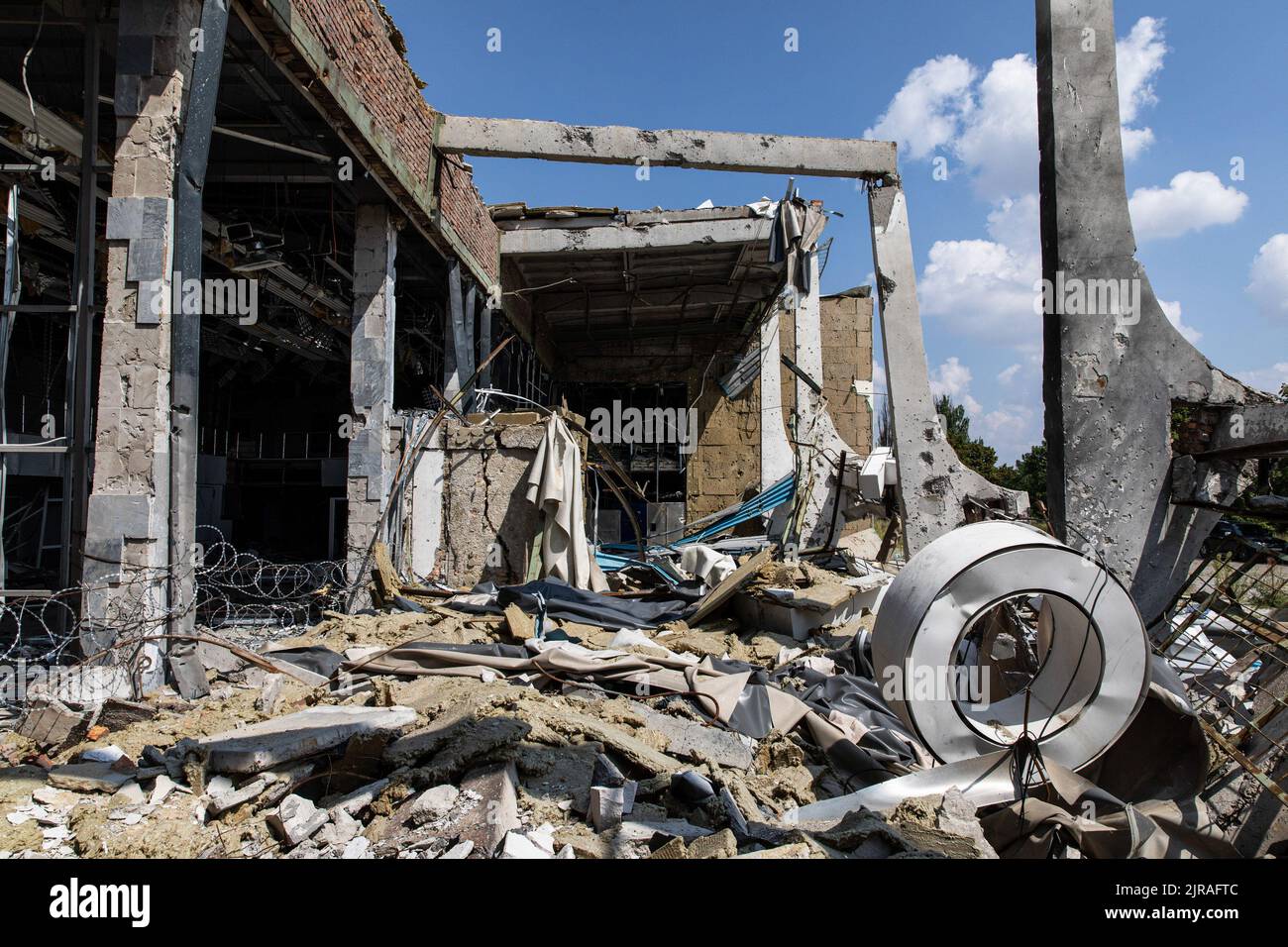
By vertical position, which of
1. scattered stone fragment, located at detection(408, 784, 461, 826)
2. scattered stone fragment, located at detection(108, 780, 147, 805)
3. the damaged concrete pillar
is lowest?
scattered stone fragment, located at detection(108, 780, 147, 805)

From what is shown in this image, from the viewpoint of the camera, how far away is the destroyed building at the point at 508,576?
3.33 metres

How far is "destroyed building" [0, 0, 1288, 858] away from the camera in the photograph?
3.33 meters

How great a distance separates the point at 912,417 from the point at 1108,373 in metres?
2.91

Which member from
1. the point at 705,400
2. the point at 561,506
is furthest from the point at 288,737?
the point at 705,400

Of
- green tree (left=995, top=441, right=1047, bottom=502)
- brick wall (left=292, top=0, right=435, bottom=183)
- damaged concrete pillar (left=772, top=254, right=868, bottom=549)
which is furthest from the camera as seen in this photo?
green tree (left=995, top=441, right=1047, bottom=502)

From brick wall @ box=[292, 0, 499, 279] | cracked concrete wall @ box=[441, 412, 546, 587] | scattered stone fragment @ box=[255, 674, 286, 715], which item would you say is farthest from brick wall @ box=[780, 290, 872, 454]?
scattered stone fragment @ box=[255, 674, 286, 715]

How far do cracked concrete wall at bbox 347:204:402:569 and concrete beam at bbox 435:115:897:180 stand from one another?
1.78 m

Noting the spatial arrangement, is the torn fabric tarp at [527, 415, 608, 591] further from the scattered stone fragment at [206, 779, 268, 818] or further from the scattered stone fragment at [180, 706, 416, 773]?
the scattered stone fragment at [206, 779, 268, 818]

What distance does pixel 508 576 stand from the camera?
8617mm

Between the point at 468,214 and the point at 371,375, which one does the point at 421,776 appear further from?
the point at 468,214

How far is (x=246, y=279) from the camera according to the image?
9.90 m

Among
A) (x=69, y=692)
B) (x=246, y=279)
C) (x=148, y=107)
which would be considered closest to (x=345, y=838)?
(x=69, y=692)
